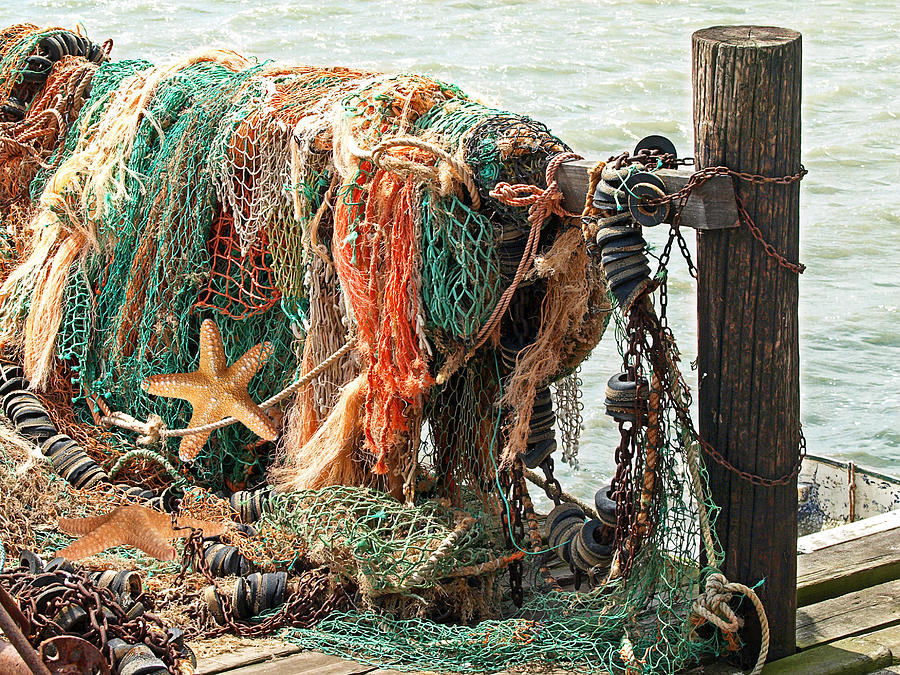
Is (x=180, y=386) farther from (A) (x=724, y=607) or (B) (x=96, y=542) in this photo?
(A) (x=724, y=607)

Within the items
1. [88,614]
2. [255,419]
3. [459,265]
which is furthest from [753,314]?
[255,419]

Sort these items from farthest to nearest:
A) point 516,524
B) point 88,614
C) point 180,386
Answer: point 180,386 < point 516,524 < point 88,614

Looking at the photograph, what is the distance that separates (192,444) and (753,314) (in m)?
2.55

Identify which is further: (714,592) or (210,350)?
(210,350)

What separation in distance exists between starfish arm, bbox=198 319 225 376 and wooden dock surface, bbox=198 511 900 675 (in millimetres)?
1446

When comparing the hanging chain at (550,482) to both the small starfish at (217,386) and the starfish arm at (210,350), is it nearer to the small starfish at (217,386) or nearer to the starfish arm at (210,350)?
the small starfish at (217,386)

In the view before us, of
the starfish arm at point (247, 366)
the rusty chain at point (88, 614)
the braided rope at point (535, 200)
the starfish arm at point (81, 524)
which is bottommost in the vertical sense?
the starfish arm at point (81, 524)

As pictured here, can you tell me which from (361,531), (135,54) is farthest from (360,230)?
(135,54)

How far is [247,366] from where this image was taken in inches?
201

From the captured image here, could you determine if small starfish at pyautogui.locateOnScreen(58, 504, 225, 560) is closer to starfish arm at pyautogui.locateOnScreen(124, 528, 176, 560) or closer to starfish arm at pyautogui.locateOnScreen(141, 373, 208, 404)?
starfish arm at pyautogui.locateOnScreen(124, 528, 176, 560)

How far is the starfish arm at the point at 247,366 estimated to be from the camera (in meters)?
5.10

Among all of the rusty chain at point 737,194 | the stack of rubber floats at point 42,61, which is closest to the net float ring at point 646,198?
the rusty chain at point 737,194

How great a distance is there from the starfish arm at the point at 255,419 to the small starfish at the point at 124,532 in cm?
53

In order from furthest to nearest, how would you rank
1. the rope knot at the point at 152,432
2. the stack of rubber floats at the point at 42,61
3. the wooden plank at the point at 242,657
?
1. the stack of rubber floats at the point at 42,61
2. the rope knot at the point at 152,432
3. the wooden plank at the point at 242,657
